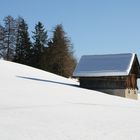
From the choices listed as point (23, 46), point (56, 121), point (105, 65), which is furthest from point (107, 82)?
point (23, 46)

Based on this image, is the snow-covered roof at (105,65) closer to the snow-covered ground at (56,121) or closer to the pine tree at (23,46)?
the snow-covered ground at (56,121)

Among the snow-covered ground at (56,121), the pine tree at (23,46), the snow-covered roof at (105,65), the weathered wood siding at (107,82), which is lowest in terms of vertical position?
the snow-covered ground at (56,121)

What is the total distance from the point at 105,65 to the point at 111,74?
240 centimetres

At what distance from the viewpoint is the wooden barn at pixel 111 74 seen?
4834 cm

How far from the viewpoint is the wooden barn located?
1903 inches

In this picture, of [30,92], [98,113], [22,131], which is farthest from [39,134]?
[30,92]

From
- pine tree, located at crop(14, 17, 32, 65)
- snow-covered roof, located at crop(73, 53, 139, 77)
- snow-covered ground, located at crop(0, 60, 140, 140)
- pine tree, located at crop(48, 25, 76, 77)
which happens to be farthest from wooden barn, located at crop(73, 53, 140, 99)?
pine tree, located at crop(14, 17, 32, 65)

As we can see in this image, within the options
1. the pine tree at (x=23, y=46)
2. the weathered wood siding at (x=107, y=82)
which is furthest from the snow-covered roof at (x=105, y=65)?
the pine tree at (x=23, y=46)

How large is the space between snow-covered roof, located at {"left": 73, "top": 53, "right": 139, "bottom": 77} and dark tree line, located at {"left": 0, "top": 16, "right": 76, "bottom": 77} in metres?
21.6

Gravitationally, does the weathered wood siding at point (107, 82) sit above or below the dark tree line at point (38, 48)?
below

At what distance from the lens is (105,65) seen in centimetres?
5050

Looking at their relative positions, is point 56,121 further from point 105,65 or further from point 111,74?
point 105,65

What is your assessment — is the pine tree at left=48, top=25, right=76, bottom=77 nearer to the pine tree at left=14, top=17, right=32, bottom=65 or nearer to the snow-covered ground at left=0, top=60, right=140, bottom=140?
the pine tree at left=14, top=17, right=32, bottom=65

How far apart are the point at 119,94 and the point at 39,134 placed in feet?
106
